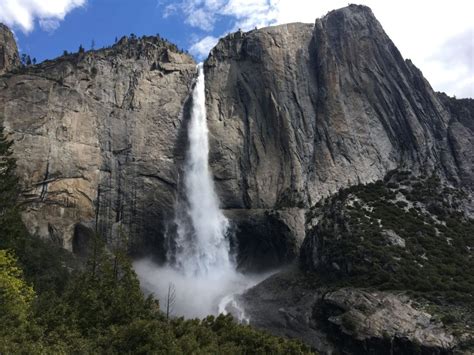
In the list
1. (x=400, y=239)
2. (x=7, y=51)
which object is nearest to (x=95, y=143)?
(x=7, y=51)

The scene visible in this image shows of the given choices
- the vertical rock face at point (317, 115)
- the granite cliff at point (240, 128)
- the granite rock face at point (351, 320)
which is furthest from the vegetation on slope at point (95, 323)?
the vertical rock face at point (317, 115)

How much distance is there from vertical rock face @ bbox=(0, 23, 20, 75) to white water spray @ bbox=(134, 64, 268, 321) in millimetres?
32225

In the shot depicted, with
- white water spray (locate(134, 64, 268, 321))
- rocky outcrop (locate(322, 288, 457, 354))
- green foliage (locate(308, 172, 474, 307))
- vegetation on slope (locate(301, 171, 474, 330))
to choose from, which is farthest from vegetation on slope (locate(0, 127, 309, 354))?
green foliage (locate(308, 172, 474, 307))

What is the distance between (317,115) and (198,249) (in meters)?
30.0

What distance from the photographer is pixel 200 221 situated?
242 feet

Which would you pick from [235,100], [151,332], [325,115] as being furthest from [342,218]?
→ [151,332]

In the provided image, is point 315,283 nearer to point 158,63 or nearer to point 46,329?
point 46,329

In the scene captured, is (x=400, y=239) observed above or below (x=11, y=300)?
above

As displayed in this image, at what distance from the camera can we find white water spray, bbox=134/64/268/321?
64.4 meters

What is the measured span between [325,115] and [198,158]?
22247 mm

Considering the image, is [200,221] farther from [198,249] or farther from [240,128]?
[240,128]

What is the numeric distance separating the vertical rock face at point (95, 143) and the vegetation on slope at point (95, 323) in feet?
56.1

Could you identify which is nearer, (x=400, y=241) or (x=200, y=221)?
(x=400, y=241)

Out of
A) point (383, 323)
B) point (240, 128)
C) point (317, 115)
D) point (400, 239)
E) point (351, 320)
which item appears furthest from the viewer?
point (317, 115)
